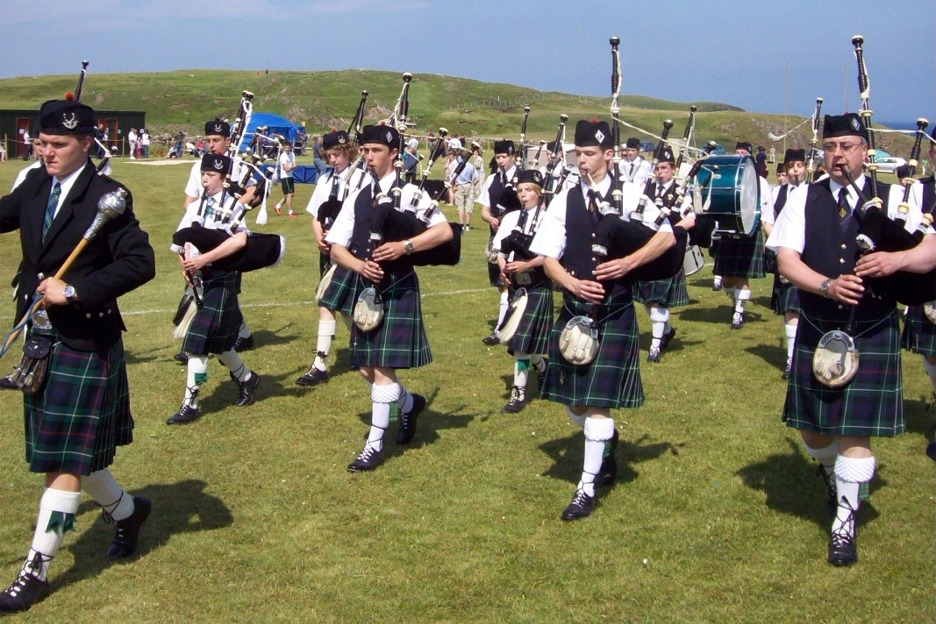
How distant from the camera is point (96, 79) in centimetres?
9100

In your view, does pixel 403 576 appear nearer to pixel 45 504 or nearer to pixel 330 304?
pixel 45 504

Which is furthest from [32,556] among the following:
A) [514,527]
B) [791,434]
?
[791,434]

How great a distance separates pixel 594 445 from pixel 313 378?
3.14 metres

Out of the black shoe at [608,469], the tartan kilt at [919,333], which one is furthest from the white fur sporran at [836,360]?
the tartan kilt at [919,333]

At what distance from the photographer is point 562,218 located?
4574mm

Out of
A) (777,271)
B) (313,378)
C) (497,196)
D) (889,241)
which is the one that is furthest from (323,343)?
→ (889,241)

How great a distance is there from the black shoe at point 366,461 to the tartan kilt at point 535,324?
1.53 m

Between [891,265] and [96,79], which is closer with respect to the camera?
[891,265]

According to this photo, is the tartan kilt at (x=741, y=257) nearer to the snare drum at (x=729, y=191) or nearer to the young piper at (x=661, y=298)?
the young piper at (x=661, y=298)

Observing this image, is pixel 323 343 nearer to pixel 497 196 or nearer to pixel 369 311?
pixel 369 311

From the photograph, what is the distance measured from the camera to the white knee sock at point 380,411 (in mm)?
5328

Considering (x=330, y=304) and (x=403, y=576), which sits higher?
(x=330, y=304)

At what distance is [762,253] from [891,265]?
5.71 meters

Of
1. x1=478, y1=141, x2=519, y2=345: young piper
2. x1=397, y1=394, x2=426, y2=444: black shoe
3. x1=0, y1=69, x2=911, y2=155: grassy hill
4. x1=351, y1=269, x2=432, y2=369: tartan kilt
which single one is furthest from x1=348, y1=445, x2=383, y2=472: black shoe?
x1=0, y1=69, x2=911, y2=155: grassy hill
